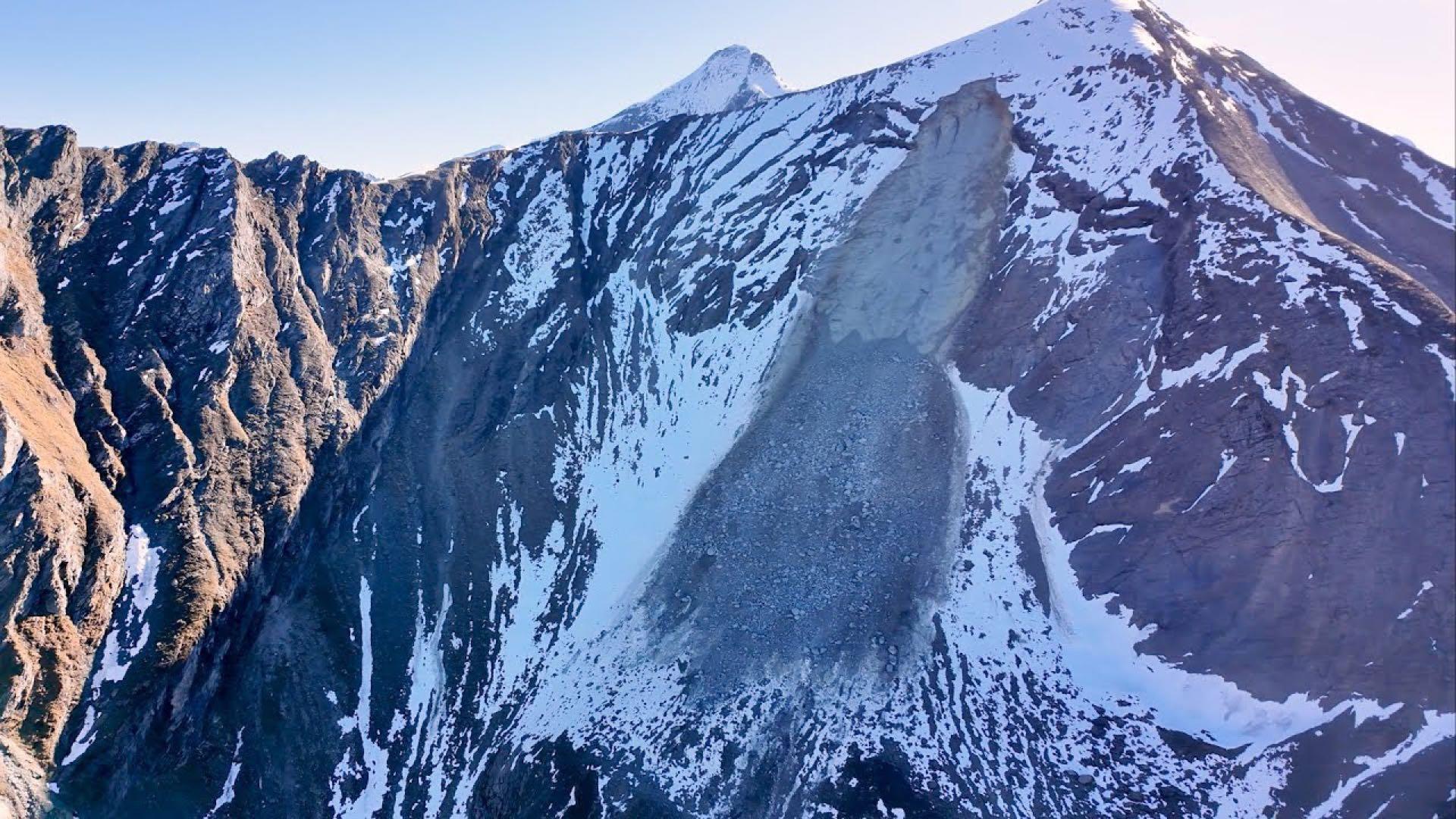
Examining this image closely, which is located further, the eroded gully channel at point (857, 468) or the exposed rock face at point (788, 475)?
the eroded gully channel at point (857, 468)

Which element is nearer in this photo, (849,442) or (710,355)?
(849,442)

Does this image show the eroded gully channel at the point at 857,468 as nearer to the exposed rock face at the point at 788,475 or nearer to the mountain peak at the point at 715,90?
the exposed rock face at the point at 788,475

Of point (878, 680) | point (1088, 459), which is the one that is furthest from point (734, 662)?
point (1088, 459)

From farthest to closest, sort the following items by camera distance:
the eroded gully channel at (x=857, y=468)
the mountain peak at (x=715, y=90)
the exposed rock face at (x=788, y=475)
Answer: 1. the mountain peak at (x=715, y=90)
2. the eroded gully channel at (x=857, y=468)
3. the exposed rock face at (x=788, y=475)

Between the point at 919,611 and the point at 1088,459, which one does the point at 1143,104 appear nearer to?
the point at 1088,459

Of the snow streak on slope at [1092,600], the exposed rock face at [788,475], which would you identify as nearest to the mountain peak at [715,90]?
the exposed rock face at [788,475]

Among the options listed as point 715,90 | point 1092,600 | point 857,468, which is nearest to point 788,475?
point 857,468

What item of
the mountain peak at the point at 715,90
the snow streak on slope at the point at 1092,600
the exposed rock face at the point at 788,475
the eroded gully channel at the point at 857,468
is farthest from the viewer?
the mountain peak at the point at 715,90
